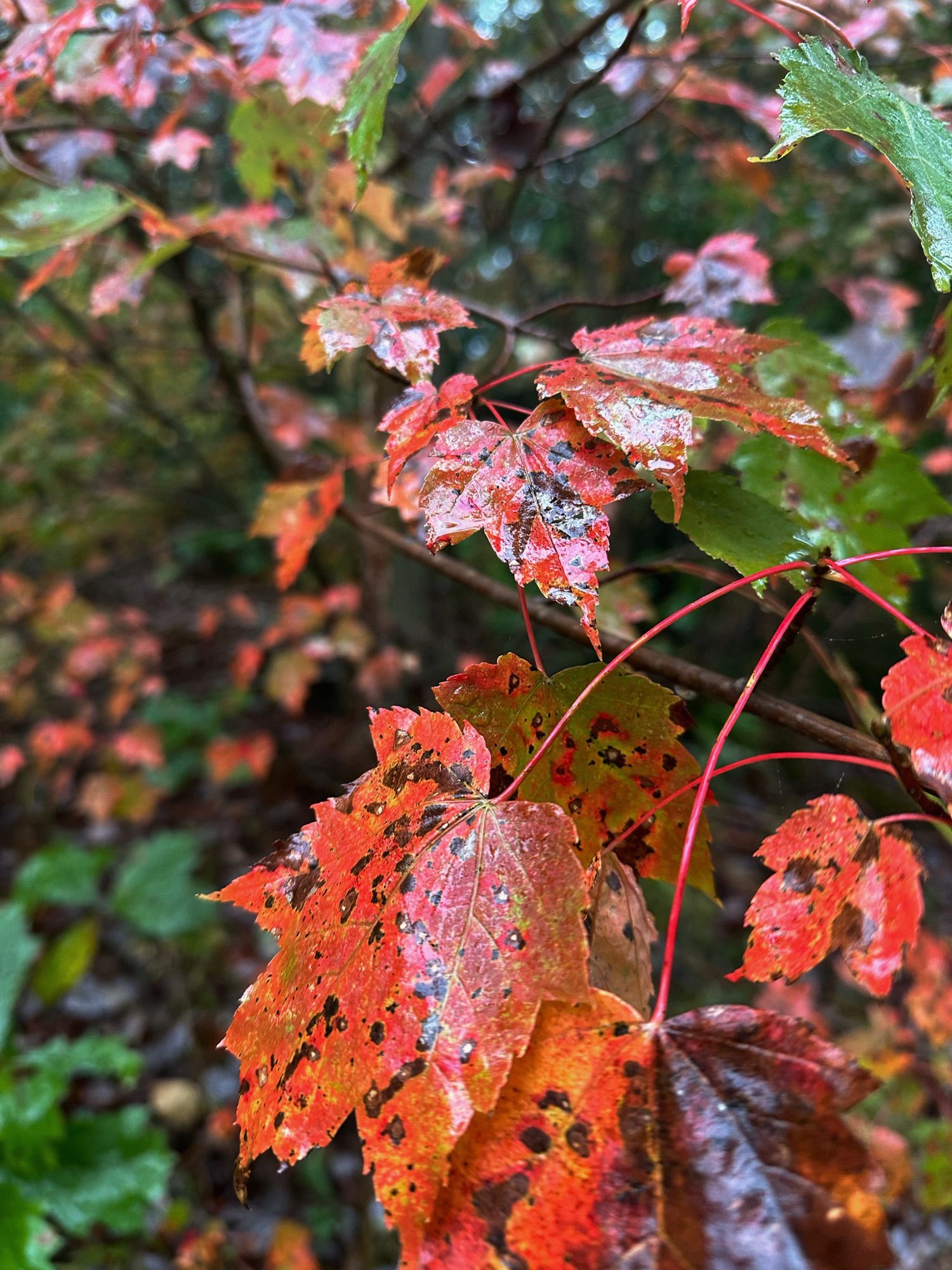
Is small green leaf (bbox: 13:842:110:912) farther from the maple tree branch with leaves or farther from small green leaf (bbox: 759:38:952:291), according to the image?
small green leaf (bbox: 759:38:952:291)

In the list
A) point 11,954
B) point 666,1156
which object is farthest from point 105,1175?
point 666,1156

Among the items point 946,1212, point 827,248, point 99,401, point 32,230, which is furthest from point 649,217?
point 946,1212

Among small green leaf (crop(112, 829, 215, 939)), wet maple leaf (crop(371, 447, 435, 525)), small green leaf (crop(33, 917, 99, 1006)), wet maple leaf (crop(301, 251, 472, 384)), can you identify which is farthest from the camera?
small green leaf (crop(112, 829, 215, 939))

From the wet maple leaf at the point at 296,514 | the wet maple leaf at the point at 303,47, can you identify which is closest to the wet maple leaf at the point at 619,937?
the wet maple leaf at the point at 296,514

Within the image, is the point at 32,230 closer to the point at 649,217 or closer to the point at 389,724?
the point at 389,724

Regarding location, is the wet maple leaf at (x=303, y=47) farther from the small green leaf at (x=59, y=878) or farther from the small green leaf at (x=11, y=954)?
the small green leaf at (x=59, y=878)

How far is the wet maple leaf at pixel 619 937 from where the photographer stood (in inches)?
15.5

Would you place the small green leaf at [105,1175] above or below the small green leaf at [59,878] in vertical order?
above

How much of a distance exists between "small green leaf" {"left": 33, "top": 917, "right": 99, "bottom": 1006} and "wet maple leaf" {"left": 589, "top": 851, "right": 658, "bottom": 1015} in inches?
84.4

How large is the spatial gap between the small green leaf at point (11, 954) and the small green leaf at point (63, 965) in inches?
6.9

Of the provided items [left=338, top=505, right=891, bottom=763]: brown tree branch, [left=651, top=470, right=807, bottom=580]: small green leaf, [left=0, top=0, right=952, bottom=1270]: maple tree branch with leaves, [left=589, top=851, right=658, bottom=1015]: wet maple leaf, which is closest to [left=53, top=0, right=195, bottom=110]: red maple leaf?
[left=0, top=0, right=952, bottom=1270]: maple tree branch with leaves

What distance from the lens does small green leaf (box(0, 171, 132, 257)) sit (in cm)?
79

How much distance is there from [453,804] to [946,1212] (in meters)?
2.39

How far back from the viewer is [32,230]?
830 millimetres
